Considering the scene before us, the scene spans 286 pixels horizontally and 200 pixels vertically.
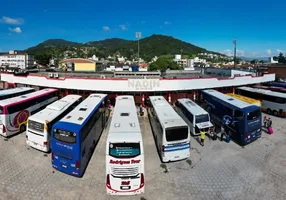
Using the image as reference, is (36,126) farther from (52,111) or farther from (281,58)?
(281,58)

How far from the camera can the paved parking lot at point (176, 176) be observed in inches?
354

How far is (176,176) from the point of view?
34.3ft

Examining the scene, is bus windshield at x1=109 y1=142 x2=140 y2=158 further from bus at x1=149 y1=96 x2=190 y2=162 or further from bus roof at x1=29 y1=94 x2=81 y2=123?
bus roof at x1=29 y1=94 x2=81 y2=123

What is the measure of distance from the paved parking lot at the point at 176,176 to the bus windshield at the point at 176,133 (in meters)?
1.55

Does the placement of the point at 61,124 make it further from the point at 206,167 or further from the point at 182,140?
the point at 206,167

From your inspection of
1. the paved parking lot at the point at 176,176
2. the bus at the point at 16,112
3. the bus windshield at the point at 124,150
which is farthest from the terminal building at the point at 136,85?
the bus windshield at the point at 124,150

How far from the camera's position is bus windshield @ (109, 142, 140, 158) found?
872cm

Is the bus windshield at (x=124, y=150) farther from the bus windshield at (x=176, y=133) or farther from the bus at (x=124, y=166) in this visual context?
the bus windshield at (x=176, y=133)

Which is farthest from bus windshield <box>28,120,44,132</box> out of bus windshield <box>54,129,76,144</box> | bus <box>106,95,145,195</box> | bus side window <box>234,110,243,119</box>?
bus side window <box>234,110,243,119</box>

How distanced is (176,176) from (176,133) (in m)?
2.21

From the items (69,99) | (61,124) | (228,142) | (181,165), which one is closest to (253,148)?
(228,142)


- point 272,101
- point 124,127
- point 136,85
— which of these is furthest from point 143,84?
point 272,101

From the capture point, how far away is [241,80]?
2803 centimetres

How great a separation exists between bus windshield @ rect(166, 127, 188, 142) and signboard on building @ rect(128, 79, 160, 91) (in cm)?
1227
